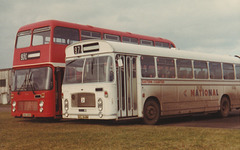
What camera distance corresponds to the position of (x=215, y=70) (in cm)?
1903

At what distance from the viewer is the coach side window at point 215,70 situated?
18.7 metres

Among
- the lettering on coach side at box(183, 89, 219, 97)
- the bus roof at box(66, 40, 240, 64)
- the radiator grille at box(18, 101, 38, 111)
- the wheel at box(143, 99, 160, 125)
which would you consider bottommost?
the wheel at box(143, 99, 160, 125)

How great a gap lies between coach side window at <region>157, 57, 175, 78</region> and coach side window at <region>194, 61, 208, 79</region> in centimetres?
186

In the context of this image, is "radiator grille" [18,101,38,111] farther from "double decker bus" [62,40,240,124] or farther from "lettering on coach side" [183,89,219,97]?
Result: "lettering on coach side" [183,89,219,97]

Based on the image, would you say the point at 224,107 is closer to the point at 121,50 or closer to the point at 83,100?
the point at 121,50

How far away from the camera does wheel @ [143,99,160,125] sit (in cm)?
1469

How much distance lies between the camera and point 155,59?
15484 mm


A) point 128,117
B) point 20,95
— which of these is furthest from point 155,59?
point 20,95

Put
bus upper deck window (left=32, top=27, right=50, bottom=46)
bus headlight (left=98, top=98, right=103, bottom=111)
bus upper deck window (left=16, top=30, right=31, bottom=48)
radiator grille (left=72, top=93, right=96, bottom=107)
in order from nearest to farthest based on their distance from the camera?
bus headlight (left=98, top=98, right=103, bottom=111) → radiator grille (left=72, top=93, right=96, bottom=107) → bus upper deck window (left=32, top=27, right=50, bottom=46) → bus upper deck window (left=16, top=30, right=31, bottom=48)

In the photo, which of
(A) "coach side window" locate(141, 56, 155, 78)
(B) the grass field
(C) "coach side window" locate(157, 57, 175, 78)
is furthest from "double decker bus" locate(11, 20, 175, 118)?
(B) the grass field

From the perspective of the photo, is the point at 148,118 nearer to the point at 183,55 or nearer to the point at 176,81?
the point at 176,81

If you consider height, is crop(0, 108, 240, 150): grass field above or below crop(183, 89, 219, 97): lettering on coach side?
below

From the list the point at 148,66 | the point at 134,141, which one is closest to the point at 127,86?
the point at 148,66

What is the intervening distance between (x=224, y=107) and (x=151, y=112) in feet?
20.6
